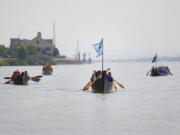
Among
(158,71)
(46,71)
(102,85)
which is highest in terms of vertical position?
(102,85)

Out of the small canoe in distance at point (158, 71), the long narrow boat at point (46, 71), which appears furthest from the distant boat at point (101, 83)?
the long narrow boat at point (46, 71)

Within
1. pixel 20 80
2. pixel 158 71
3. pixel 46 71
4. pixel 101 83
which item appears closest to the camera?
pixel 101 83

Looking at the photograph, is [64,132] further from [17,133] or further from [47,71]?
[47,71]

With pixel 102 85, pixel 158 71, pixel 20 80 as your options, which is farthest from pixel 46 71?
pixel 102 85

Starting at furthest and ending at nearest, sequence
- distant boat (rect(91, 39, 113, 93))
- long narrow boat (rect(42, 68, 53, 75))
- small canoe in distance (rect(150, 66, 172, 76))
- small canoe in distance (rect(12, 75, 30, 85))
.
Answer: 1. long narrow boat (rect(42, 68, 53, 75))
2. small canoe in distance (rect(150, 66, 172, 76))
3. small canoe in distance (rect(12, 75, 30, 85))
4. distant boat (rect(91, 39, 113, 93))

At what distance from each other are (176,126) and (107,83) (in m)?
19.0

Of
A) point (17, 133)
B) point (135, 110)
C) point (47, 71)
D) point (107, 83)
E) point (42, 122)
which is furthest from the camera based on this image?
point (47, 71)

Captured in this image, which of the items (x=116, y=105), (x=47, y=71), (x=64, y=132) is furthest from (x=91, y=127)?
(x=47, y=71)

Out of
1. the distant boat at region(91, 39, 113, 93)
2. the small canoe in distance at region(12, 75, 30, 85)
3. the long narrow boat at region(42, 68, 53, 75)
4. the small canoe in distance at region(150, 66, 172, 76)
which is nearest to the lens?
the distant boat at region(91, 39, 113, 93)

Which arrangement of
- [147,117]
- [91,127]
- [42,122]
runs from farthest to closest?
[147,117] < [42,122] < [91,127]

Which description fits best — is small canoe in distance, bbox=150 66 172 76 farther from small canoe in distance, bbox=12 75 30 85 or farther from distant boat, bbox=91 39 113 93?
distant boat, bbox=91 39 113 93

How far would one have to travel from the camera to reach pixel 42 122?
22062mm

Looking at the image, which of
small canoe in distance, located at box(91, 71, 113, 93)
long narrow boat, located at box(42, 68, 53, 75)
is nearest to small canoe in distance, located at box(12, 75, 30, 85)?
small canoe in distance, located at box(91, 71, 113, 93)

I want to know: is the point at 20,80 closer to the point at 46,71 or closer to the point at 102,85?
the point at 102,85
